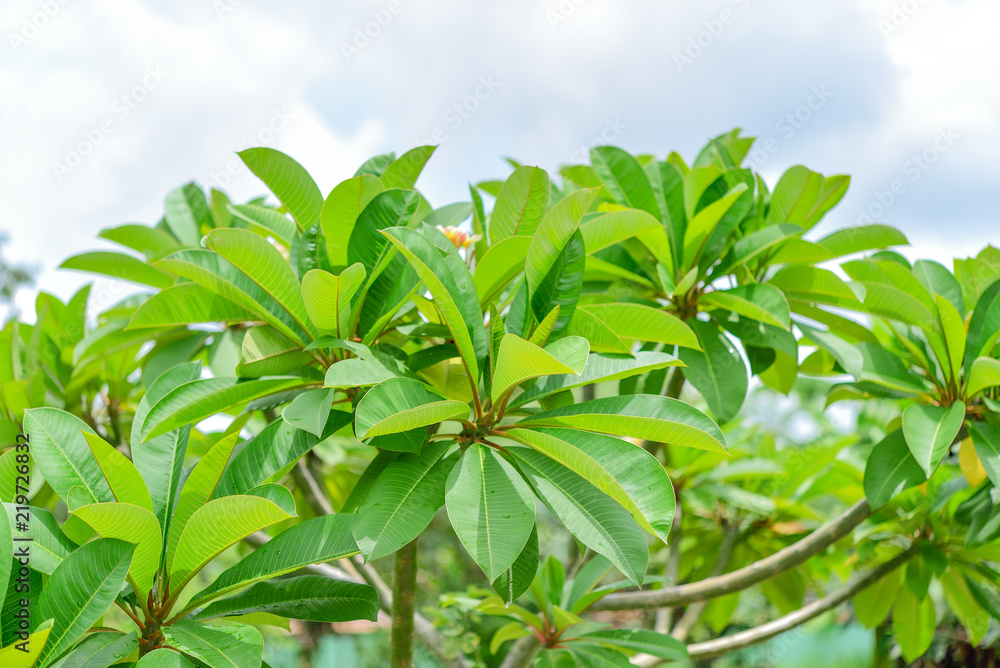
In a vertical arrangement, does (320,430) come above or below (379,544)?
above

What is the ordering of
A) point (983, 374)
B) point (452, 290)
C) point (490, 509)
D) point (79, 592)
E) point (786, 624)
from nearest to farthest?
point (79, 592) → point (490, 509) → point (452, 290) → point (983, 374) → point (786, 624)

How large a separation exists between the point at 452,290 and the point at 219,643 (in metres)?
0.79

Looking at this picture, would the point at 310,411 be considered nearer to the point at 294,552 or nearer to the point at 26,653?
the point at 294,552

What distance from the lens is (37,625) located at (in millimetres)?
1294

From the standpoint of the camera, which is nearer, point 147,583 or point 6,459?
point 147,583

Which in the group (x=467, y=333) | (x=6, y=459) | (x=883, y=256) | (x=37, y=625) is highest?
(x=883, y=256)

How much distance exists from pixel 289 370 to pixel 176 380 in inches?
9.7

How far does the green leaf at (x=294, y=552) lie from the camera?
1.40 meters

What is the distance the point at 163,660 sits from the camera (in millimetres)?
1266

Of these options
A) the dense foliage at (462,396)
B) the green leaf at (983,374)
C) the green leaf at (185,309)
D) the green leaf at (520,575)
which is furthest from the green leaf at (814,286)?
the green leaf at (185,309)

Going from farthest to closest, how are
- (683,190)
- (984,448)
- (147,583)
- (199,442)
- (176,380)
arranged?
(199,442)
(683,190)
(984,448)
(176,380)
(147,583)

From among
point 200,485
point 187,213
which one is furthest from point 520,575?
point 187,213

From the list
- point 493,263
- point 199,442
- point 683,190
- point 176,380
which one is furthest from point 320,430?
point 199,442

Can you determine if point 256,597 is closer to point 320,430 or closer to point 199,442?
point 320,430
